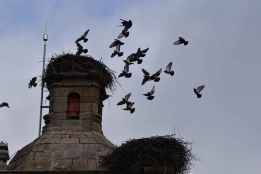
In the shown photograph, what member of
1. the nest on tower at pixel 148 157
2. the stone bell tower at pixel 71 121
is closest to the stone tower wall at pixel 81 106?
the stone bell tower at pixel 71 121

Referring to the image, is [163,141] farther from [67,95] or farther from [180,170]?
[67,95]

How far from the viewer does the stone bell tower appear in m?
33.4

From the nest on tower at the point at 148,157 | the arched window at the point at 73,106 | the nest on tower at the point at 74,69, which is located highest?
the nest on tower at the point at 74,69

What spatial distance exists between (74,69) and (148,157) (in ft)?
14.6

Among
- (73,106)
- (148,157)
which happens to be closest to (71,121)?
(73,106)

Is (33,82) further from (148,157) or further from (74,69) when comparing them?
(148,157)

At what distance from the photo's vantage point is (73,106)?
35.6 meters

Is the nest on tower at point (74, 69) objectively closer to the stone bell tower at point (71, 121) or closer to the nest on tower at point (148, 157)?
the stone bell tower at point (71, 121)

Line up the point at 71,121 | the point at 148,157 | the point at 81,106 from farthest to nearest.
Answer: the point at 81,106 → the point at 71,121 → the point at 148,157

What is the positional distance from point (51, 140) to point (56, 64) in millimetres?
2737

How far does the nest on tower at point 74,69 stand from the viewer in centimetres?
3588

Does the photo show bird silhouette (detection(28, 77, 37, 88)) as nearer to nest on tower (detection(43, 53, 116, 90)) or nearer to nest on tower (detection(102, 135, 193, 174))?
nest on tower (detection(43, 53, 116, 90))

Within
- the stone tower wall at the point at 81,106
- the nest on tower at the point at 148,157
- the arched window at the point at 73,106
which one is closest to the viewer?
the nest on tower at the point at 148,157

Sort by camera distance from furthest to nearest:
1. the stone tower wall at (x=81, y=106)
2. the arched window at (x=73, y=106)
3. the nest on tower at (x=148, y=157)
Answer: the arched window at (x=73, y=106) < the stone tower wall at (x=81, y=106) < the nest on tower at (x=148, y=157)
